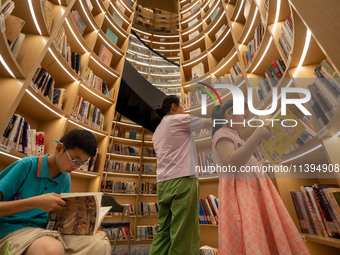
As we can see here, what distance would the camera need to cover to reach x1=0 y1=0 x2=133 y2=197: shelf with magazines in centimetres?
122

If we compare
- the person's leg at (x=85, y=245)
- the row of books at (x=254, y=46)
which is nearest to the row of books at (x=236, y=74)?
the row of books at (x=254, y=46)

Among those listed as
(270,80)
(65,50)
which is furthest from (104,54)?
(270,80)

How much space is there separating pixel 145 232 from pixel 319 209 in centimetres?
323

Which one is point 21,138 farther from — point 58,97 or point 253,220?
point 253,220

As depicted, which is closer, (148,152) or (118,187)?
(118,187)

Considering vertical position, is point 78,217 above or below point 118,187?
below

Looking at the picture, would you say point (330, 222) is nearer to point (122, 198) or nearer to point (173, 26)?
point (122, 198)

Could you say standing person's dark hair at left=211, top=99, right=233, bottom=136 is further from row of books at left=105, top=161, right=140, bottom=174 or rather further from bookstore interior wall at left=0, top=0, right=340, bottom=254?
row of books at left=105, top=161, right=140, bottom=174

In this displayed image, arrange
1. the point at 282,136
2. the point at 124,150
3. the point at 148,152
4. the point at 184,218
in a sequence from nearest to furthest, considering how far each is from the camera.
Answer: the point at 282,136 < the point at 184,218 < the point at 124,150 < the point at 148,152

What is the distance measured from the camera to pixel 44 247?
0.57m

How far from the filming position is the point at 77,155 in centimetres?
87

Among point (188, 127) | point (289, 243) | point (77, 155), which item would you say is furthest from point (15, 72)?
point (289, 243)

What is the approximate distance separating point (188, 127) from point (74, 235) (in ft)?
2.98

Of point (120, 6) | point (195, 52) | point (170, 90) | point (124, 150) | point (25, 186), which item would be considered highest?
point (120, 6)
